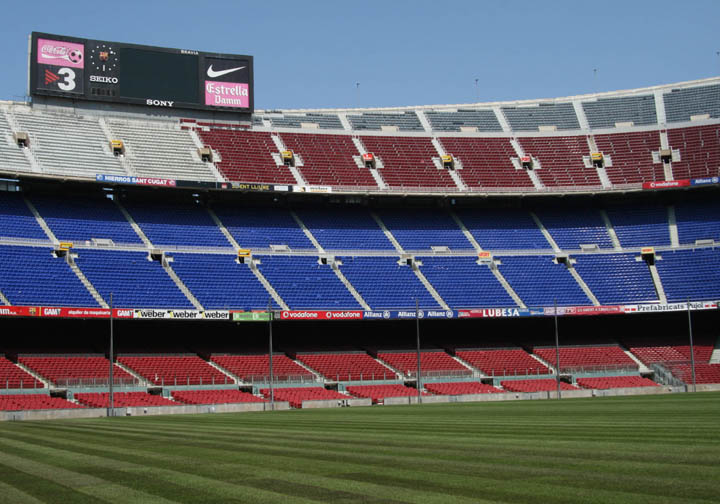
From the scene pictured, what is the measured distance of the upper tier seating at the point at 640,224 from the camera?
73.2 metres

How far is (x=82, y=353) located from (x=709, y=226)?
52073 mm

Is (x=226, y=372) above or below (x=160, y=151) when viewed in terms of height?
below

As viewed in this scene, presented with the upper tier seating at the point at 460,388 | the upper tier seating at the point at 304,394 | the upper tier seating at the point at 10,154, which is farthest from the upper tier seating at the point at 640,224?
the upper tier seating at the point at 10,154

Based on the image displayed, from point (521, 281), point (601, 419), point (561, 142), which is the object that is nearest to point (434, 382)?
point (521, 281)

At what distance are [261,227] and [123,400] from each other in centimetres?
2248

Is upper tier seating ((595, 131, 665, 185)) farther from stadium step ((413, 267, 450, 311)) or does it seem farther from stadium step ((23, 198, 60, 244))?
stadium step ((23, 198, 60, 244))

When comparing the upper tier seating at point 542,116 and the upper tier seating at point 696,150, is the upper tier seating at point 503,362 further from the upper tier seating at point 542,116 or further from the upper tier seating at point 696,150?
the upper tier seating at point 542,116

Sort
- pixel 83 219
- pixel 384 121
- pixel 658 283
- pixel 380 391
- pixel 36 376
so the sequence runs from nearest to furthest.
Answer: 1. pixel 36 376
2. pixel 380 391
3. pixel 83 219
4. pixel 658 283
5. pixel 384 121

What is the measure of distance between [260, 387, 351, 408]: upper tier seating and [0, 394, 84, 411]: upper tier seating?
1288 cm

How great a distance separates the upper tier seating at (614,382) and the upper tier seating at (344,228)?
19444mm

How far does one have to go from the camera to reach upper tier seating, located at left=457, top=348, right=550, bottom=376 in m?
64.8

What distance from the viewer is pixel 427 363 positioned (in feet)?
212

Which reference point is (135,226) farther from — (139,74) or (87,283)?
(139,74)

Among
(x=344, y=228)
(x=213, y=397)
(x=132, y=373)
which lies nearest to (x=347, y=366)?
(x=213, y=397)
